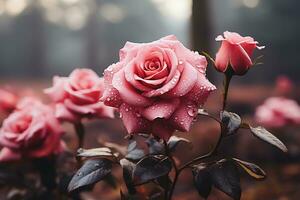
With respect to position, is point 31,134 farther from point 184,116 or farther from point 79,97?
point 184,116

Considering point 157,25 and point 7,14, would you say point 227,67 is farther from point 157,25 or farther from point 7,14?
point 157,25

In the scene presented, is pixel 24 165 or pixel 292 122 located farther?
pixel 292 122

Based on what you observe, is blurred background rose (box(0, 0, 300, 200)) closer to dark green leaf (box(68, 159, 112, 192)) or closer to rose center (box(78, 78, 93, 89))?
rose center (box(78, 78, 93, 89))

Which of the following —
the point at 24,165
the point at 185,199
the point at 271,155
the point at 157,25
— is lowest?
the point at 157,25

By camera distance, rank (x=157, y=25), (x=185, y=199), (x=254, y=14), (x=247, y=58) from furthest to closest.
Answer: (x=157, y=25), (x=254, y=14), (x=185, y=199), (x=247, y=58)

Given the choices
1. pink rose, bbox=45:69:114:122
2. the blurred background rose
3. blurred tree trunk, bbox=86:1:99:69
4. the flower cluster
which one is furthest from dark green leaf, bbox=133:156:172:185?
blurred tree trunk, bbox=86:1:99:69

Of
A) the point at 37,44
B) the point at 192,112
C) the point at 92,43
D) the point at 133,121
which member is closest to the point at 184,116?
the point at 192,112

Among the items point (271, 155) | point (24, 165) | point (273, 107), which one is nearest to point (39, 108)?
point (24, 165)
